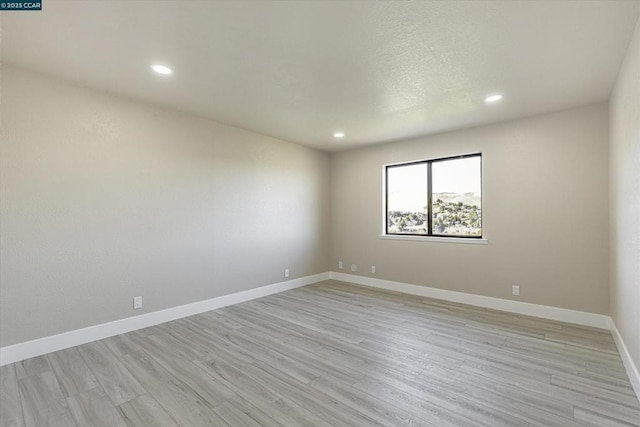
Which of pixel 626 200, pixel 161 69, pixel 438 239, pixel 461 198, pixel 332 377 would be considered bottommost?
pixel 332 377

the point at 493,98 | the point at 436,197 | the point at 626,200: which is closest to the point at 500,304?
the point at 436,197

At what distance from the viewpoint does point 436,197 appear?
4.76 m

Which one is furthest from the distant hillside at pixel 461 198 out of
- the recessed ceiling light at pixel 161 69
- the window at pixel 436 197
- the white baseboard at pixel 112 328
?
the recessed ceiling light at pixel 161 69

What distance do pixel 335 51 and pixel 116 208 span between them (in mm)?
2775

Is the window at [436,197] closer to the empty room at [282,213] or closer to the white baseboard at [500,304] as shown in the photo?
the empty room at [282,213]

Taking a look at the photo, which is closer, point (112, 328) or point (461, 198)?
point (112, 328)

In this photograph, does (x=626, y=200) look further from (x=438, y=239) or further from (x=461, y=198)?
(x=438, y=239)

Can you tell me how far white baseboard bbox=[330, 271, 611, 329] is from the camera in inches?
134

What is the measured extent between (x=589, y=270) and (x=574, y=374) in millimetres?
1660

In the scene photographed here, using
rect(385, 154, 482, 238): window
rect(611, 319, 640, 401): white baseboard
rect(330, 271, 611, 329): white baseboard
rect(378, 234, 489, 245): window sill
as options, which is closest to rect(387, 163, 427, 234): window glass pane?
rect(385, 154, 482, 238): window

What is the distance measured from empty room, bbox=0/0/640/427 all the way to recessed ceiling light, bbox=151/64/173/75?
0.26 ft

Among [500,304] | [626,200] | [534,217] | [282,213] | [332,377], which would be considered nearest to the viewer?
[332,377]

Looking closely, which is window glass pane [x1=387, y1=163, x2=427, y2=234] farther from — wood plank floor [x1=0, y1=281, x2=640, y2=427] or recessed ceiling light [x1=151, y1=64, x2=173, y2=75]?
recessed ceiling light [x1=151, y1=64, x2=173, y2=75]

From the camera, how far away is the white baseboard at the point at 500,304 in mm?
3393
